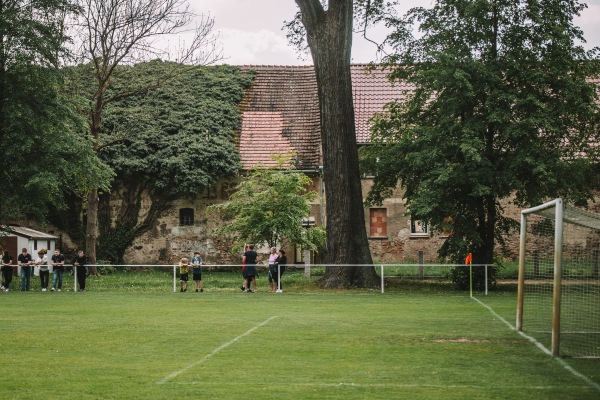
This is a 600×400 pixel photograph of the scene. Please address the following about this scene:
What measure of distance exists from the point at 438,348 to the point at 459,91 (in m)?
16.1

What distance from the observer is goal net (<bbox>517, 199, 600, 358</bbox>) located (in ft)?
48.0

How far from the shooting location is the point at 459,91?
28.8 m

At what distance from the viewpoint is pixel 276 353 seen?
1342cm

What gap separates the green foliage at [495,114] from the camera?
93.6 ft

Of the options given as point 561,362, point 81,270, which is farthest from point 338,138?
point 561,362

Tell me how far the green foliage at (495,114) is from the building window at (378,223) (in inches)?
532

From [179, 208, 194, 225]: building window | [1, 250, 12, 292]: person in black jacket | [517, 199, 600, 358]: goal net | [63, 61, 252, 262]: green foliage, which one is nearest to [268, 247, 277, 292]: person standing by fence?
[1, 250, 12, 292]: person in black jacket

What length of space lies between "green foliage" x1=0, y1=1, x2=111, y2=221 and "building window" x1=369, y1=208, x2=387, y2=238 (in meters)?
15.9

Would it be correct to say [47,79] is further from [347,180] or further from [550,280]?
[550,280]

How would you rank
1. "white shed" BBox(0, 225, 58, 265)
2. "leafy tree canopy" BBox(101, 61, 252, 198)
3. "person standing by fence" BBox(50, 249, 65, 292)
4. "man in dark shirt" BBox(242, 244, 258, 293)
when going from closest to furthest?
"man in dark shirt" BBox(242, 244, 258, 293) < "person standing by fence" BBox(50, 249, 65, 292) < "white shed" BBox(0, 225, 58, 265) < "leafy tree canopy" BBox(101, 61, 252, 198)

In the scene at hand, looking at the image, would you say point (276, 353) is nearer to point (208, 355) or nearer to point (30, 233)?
point (208, 355)

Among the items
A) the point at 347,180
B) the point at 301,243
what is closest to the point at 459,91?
the point at 347,180

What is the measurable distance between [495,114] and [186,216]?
20.9m

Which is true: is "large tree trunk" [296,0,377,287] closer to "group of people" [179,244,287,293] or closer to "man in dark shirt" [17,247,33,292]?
"group of people" [179,244,287,293]
